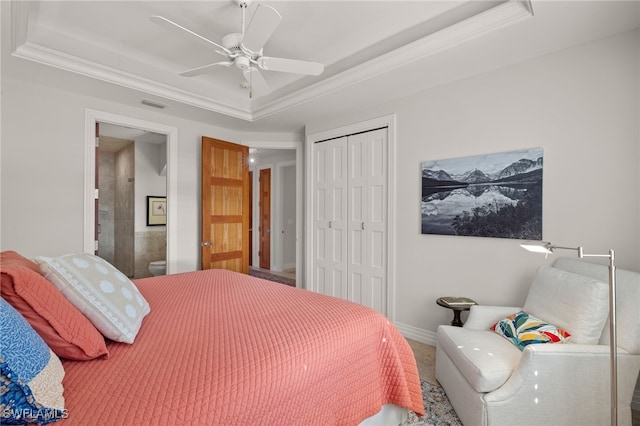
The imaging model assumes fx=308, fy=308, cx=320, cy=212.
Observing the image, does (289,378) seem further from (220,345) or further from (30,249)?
(30,249)

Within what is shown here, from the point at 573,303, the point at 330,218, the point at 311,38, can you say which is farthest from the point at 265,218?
the point at 573,303

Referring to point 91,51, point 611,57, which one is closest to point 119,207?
point 91,51

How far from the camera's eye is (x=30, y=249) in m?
2.78

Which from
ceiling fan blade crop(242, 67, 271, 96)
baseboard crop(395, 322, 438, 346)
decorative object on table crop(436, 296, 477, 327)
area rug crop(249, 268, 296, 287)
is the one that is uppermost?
ceiling fan blade crop(242, 67, 271, 96)

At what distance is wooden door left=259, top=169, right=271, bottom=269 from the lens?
6715 mm

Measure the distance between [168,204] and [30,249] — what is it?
130 centimetres

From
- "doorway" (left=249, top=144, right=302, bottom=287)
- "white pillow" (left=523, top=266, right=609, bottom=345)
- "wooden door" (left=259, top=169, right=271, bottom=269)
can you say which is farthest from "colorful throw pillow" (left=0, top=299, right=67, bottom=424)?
"wooden door" (left=259, top=169, right=271, bottom=269)

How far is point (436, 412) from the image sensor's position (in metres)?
1.93

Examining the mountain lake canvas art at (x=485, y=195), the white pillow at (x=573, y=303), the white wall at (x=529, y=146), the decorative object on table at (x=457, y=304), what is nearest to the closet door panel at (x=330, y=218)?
the white wall at (x=529, y=146)

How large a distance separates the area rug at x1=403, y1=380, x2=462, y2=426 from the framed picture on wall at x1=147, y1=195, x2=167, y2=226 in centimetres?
487

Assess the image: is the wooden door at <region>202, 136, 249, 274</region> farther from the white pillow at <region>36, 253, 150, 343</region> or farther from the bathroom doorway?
the white pillow at <region>36, 253, 150, 343</region>

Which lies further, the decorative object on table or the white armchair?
the decorative object on table

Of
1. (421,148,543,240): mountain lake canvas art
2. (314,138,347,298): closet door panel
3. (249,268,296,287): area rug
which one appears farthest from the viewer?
(249,268,296,287): area rug

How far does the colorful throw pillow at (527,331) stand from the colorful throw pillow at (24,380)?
7.12 feet
